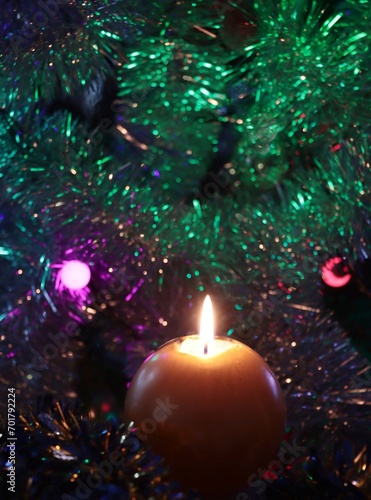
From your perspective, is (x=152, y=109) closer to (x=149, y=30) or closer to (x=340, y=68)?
(x=149, y=30)

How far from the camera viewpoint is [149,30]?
824mm

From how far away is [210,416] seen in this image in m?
0.59

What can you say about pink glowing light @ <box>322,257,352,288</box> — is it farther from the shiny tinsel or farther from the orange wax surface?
the shiny tinsel

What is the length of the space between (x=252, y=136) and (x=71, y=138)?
0.85ft

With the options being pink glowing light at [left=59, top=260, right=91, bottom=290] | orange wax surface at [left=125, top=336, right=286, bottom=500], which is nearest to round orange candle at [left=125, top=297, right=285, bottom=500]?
orange wax surface at [left=125, top=336, right=286, bottom=500]

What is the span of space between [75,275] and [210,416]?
1.15 feet

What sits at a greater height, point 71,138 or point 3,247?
point 71,138

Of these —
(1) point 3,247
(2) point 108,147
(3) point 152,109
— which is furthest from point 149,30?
(1) point 3,247

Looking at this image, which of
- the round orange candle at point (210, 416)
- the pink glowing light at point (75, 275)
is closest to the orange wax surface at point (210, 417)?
the round orange candle at point (210, 416)

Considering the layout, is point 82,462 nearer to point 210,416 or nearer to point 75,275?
point 210,416

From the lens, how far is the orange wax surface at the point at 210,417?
1.93 feet

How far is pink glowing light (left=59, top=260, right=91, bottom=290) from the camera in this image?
86 cm

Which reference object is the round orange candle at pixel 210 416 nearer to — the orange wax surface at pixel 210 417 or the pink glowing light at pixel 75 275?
the orange wax surface at pixel 210 417

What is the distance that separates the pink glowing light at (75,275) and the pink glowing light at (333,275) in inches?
14.2
